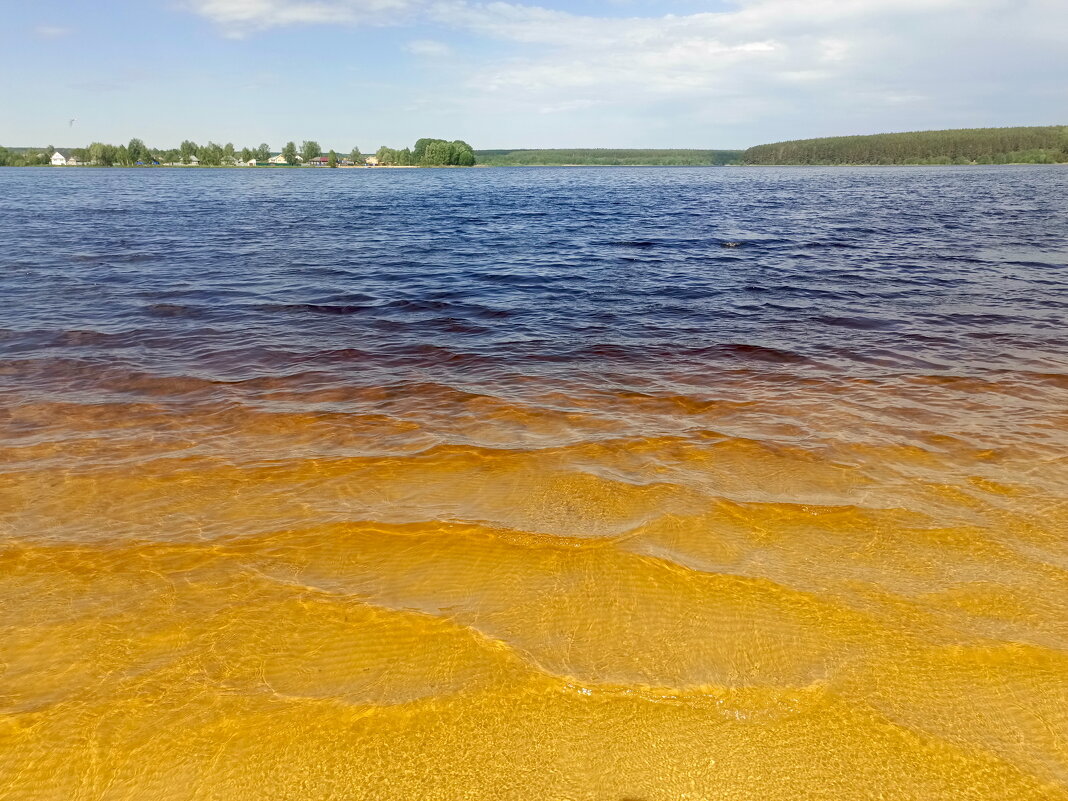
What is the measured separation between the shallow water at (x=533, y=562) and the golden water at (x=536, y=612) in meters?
0.02

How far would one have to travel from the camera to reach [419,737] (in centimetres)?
271

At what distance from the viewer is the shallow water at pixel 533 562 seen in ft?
8.64

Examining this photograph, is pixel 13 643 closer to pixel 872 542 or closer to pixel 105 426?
pixel 105 426

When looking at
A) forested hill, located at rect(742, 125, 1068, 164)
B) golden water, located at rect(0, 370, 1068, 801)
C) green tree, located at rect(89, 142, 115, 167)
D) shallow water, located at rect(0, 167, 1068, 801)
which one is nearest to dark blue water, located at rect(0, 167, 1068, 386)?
shallow water, located at rect(0, 167, 1068, 801)

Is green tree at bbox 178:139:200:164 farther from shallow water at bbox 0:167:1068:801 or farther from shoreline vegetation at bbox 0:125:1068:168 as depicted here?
shallow water at bbox 0:167:1068:801

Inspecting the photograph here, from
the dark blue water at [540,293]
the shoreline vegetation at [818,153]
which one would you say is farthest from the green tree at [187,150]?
the dark blue water at [540,293]

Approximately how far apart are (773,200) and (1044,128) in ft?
667

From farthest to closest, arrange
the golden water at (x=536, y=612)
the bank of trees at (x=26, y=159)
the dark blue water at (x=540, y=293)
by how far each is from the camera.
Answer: the bank of trees at (x=26, y=159) < the dark blue water at (x=540, y=293) < the golden water at (x=536, y=612)

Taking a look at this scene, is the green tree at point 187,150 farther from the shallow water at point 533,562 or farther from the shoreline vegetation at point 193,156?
the shallow water at point 533,562

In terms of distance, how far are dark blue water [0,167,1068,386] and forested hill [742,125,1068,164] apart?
16249 centimetres

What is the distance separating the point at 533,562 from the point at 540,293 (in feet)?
38.2

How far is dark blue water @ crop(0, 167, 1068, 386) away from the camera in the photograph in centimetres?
984

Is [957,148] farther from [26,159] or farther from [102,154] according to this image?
[26,159]

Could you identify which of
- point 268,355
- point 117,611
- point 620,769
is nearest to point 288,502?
point 117,611
